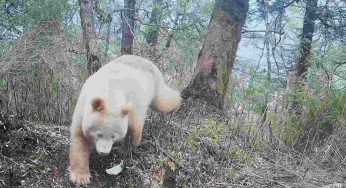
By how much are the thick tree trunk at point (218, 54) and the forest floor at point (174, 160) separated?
0.44m

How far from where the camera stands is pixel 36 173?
3.88 metres

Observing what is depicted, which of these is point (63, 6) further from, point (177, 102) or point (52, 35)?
point (177, 102)

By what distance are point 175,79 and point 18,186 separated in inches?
166

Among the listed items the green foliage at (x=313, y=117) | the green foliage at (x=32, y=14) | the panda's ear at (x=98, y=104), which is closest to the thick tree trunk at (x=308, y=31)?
the green foliage at (x=313, y=117)

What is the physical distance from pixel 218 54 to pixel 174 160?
2.49 m

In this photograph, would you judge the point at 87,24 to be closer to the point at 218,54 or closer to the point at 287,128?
the point at 218,54

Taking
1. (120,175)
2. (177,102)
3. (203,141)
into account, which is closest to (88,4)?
(177,102)

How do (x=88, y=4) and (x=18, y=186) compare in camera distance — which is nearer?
(x=18, y=186)

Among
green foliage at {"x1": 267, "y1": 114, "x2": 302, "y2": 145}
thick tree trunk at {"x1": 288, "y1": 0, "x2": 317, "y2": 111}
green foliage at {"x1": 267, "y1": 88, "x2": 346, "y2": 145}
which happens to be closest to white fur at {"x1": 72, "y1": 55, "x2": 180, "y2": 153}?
green foliage at {"x1": 267, "y1": 114, "x2": 302, "y2": 145}

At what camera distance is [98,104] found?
3.59m

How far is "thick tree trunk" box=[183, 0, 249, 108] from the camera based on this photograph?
21.3 ft

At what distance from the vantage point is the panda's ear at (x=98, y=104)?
11.7ft

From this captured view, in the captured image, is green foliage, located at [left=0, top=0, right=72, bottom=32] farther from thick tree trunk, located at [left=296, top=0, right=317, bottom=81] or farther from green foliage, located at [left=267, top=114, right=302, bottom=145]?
thick tree trunk, located at [left=296, top=0, right=317, bottom=81]

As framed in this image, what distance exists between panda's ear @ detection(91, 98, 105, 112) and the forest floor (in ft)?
2.26
